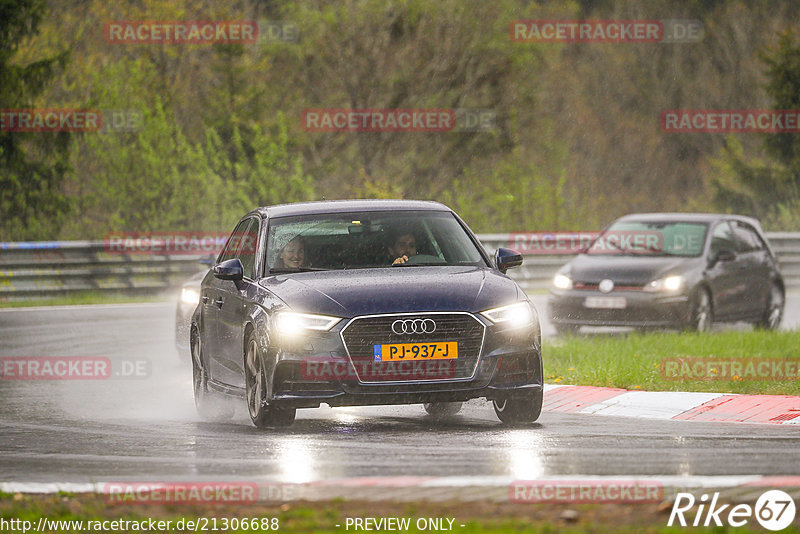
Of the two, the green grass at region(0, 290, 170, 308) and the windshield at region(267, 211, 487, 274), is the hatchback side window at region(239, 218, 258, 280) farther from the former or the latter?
the green grass at region(0, 290, 170, 308)

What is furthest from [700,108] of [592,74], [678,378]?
[678,378]

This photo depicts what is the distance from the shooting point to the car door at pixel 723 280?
18828 millimetres

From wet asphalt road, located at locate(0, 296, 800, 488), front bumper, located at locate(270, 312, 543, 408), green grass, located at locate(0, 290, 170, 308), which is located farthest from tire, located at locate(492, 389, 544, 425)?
green grass, located at locate(0, 290, 170, 308)

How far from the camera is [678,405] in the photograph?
11789 mm

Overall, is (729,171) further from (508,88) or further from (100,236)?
(100,236)

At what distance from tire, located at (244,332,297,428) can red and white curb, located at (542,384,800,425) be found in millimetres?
2634

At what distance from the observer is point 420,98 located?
4588 cm

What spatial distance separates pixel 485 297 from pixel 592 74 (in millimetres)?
51973

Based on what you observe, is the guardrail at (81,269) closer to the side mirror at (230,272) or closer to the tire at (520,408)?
the side mirror at (230,272)

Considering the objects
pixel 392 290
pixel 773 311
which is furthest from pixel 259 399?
pixel 773 311

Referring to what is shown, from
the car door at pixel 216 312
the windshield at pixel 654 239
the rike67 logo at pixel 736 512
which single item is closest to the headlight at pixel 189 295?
the car door at pixel 216 312

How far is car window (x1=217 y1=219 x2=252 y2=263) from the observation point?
40.8 ft

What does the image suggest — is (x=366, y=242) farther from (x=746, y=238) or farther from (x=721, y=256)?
(x=746, y=238)

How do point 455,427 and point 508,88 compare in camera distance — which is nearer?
point 455,427
